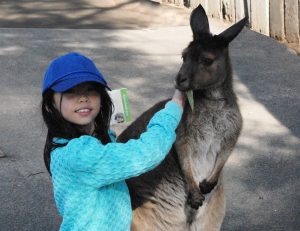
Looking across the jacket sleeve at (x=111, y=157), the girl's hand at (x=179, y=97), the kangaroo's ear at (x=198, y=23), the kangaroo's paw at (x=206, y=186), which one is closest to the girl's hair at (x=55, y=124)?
the jacket sleeve at (x=111, y=157)

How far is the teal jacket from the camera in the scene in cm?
246

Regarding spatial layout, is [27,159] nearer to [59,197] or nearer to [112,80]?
[112,80]

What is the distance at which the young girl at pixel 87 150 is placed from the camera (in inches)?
97.2

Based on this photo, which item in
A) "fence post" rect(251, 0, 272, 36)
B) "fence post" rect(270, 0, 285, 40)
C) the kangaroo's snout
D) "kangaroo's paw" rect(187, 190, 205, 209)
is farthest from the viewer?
"fence post" rect(251, 0, 272, 36)

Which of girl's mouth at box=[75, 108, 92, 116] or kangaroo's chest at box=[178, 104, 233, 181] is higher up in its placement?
girl's mouth at box=[75, 108, 92, 116]

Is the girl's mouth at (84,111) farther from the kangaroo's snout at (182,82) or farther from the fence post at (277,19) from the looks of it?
the fence post at (277,19)

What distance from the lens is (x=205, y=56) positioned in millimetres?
3254

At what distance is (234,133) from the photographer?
133 inches

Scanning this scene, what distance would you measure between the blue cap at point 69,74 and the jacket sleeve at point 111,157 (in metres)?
0.21

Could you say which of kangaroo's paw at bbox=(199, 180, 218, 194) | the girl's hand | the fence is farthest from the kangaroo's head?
the fence

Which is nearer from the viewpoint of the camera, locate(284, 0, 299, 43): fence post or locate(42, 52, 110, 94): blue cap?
locate(42, 52, 110, 94): blue cap

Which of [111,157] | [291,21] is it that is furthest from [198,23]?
[291,21]

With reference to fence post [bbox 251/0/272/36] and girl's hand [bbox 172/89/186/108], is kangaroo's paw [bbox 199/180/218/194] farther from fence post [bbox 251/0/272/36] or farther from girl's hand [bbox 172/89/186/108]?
fence post [bbox 251/0/272/36]

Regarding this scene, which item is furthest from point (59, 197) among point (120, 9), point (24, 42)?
point (120, 9)
